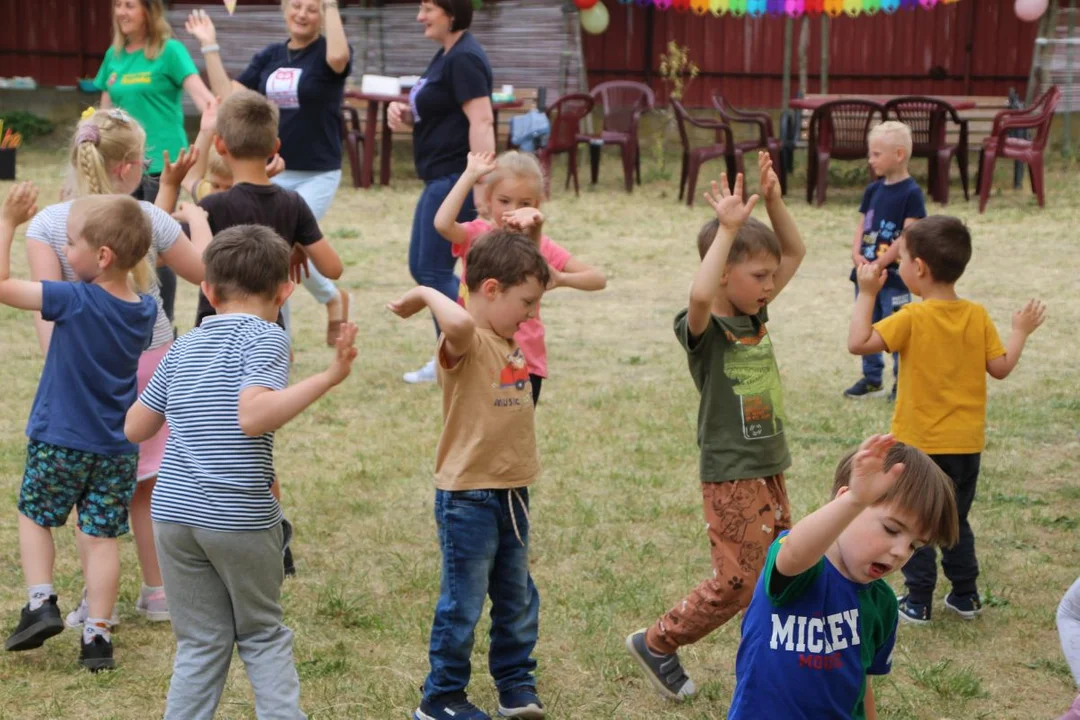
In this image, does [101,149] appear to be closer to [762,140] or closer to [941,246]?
[941,246]

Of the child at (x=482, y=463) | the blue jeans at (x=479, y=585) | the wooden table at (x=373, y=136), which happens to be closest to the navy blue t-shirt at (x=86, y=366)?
the child at (x=482, y=463)

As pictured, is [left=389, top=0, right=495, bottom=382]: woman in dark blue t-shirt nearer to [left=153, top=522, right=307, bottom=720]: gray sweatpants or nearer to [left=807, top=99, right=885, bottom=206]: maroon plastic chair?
[left=153, top=522, right=307, bottom=720]: gray sweatpants

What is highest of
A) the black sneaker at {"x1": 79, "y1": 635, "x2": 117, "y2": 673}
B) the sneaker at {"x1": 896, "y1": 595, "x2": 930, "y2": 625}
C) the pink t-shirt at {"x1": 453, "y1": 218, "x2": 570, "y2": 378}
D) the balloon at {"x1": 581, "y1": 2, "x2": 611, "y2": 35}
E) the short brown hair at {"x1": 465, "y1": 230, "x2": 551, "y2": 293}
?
the balloon at {"x1": 581, "y1": 2, "x2": 611, "y2": 35}

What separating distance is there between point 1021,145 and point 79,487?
41.4ft

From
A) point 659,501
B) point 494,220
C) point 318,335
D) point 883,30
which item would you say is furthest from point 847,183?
point 494,220

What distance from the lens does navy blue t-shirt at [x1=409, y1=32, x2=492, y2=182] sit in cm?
651

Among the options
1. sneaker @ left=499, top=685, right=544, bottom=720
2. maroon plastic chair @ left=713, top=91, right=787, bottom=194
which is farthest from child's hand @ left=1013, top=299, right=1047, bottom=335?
maroon plastic chair @ left=713, top=91, right=787, bottom=194

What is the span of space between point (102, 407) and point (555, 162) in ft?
51.1

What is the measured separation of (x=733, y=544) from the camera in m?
3.71

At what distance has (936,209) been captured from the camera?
47.7ft

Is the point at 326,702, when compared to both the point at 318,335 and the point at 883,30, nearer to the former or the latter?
the point at 318,335

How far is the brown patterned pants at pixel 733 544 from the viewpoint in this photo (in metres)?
3.70

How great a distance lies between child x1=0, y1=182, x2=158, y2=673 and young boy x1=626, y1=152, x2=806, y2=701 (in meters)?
1.59

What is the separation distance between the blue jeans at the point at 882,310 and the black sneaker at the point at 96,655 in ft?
13.8
